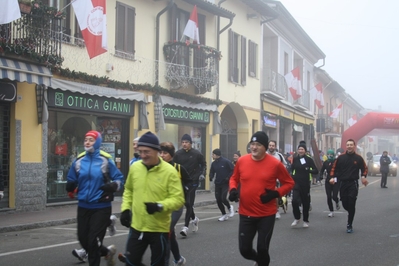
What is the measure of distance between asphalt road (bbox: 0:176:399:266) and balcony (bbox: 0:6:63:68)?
13.6 ft

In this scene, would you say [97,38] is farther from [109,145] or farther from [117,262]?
[117,262]

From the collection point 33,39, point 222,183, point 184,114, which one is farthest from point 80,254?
point 184,114

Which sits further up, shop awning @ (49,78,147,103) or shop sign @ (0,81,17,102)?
shop awning @ (49,78,147,103)

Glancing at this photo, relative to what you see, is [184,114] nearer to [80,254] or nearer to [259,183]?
[80,254]

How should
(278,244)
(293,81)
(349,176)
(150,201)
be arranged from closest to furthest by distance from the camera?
(150,201) → (278,244) → (349,176) → (293,81)

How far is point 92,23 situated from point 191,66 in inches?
258

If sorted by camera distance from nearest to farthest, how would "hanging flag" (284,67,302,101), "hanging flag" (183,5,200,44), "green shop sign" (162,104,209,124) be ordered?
"hanging flag" (183,5,200,44) → "green shop sign" (162,104,209,124) → "hanging flag" (284,67,302,101)

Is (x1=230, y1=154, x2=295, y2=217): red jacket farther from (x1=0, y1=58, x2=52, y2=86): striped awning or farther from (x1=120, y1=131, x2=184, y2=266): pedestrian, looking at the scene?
(x1=0, y1=58, x2=52, y2=86): striped awning

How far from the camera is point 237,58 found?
2545cm

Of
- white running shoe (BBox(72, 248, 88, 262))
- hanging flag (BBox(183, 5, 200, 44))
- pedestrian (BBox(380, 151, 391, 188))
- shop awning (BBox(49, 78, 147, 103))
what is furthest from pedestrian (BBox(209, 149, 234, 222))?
pedestrian (BBox(380, 151, 391, 188))

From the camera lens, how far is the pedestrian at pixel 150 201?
5242 mm

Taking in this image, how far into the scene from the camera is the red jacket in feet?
21.1

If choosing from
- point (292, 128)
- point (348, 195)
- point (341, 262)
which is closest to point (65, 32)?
point (348, 195)

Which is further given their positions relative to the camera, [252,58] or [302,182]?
[252,58]
